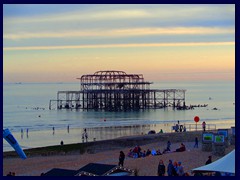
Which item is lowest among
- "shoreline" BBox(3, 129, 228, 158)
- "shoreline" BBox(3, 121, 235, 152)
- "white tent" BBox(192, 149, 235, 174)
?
"shoreline" BBox(3, 121, 235, 152)

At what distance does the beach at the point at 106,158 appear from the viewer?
1313 cm

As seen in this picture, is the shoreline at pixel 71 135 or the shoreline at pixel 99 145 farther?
the shoreline at pixel 71 135

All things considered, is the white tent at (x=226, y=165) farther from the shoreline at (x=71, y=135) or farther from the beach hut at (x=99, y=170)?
the shoreline at (x=71, y=135)

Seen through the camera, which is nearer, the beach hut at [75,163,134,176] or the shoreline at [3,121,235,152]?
the beach hut at [75,163,134,176]

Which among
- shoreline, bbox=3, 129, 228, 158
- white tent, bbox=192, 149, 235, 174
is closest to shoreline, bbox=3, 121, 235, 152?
shoreline, bbox=3, 129, 228, 158

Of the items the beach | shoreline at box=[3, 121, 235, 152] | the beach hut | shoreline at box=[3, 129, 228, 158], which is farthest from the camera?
shoreline at box=[3, 121, 235, 152]

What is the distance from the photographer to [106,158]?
1595 cm

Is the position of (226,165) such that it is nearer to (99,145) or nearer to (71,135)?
(99,145)

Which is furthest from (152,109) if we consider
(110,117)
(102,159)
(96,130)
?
(102,159)

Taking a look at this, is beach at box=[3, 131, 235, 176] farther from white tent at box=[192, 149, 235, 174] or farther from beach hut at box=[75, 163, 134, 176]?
white tent at box=[192, 149, 235, 174]

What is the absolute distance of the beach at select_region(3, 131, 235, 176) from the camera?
13133 millimetres

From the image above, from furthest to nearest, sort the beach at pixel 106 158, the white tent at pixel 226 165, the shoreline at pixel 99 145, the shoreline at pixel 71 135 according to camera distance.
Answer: the shoreline at pixel 71 135 < the shoreline at pixel 99 145 < the beach at pixel 106 158 < the white tent at pixel 226 165

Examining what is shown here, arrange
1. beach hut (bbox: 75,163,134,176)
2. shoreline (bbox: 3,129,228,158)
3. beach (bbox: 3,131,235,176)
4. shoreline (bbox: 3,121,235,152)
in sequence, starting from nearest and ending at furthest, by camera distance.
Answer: beach hut (bbox: 75,163,134,176), beach (bbox: 3,131,235,176), shoreline (bbox: 3,129,228,158), shoreline (bbox: 3,121,235,152)

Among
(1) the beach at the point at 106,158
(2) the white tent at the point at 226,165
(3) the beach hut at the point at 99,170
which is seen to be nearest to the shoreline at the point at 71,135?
(1) the beach at the point at 106,158
